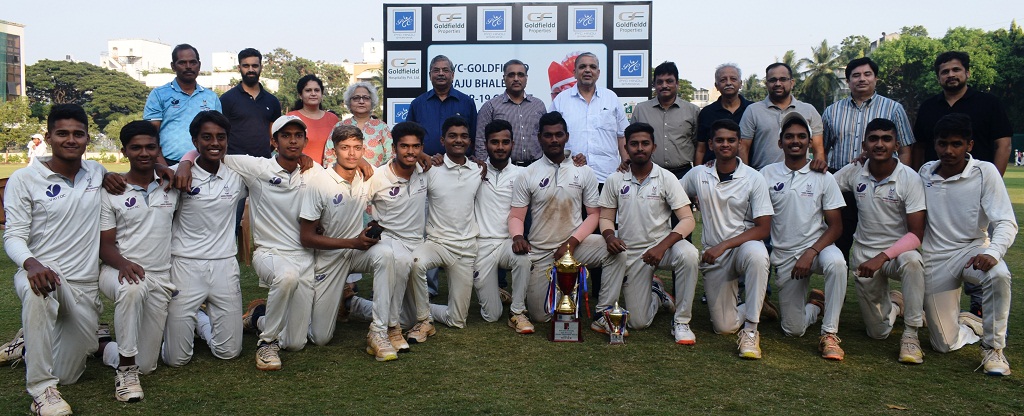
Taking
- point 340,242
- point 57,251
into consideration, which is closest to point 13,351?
point 57,251

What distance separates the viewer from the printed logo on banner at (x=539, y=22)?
10461 mm

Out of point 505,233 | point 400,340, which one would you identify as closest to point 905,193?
point 505,233

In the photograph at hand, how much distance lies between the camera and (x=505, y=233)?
667 centimetres

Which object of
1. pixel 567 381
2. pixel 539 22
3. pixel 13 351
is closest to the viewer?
pixel 567 381

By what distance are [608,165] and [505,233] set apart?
4.68 ft

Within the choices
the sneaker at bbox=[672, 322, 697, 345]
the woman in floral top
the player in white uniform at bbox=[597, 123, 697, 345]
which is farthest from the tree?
the sneaker at bbox=[672, 322, 697, 345]

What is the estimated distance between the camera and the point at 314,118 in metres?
7.46

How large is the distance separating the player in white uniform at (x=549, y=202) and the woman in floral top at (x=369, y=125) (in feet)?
5.14

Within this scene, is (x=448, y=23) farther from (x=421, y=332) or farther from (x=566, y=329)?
(x=566, y=329)

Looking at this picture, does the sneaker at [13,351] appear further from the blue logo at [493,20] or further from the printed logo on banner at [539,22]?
the printed logo on banner at [539,22]

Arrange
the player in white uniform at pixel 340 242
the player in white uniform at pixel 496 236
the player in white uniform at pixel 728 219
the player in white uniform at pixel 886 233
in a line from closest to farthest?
the player in white uniform at pixel 886 233, the player in white uniform at pixel 340 242, the player in white uniform at pixel 728 219, the player in white uniform at pixel 496 236

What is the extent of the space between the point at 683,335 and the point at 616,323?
52cm

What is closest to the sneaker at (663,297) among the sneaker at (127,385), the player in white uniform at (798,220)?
the player in white uniform at (798,220)

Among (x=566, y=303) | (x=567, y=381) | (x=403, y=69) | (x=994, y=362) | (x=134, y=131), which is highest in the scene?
(x=403, y=69)
